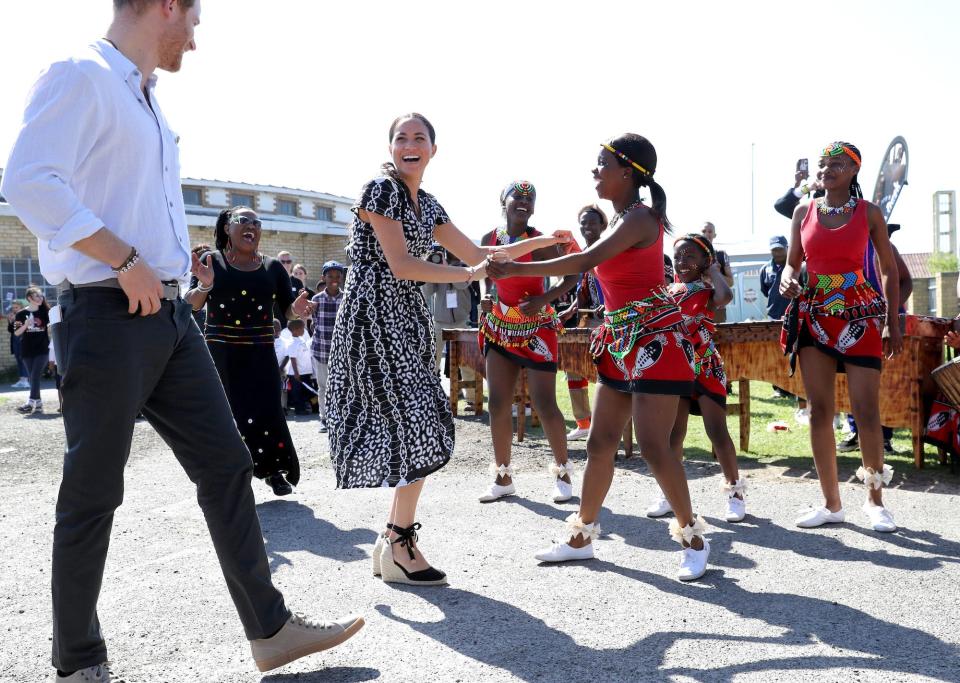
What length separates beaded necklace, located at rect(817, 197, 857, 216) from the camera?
5.31 m

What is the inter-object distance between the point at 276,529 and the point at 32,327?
11589mm

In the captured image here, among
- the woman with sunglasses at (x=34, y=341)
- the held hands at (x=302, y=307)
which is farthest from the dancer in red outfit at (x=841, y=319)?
the woman with sunglasses at (x=34, y=341)

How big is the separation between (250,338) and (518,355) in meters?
1.91

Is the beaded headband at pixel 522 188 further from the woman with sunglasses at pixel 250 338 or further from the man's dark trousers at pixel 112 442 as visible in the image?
the man's dark trousers at pixel 112 442

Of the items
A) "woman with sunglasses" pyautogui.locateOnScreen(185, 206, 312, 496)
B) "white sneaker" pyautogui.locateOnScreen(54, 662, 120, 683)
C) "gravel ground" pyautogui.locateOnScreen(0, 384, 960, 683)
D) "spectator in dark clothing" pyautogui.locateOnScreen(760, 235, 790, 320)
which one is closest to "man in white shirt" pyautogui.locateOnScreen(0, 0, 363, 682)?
"white sneaker" pyautogui.locateOnScreen(54, 662, 120, 683)

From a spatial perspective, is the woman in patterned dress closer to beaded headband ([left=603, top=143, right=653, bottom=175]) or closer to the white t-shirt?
beaded headband ([left=603, top=143, right=653, bottom=175])

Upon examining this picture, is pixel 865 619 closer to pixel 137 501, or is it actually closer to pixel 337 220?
pixel 137 501

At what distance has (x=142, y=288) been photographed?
274cm

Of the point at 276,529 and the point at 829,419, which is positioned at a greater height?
the point at 829,419

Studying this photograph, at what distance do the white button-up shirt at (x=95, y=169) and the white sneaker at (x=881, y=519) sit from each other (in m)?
4.11

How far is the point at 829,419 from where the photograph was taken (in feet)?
17.4

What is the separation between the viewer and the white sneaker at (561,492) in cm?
624

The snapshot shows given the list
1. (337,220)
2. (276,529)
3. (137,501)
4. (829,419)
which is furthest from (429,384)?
(337,220)

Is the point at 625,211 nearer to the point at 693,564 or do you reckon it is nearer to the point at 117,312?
the point at 693,564
